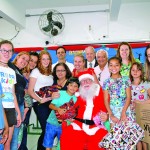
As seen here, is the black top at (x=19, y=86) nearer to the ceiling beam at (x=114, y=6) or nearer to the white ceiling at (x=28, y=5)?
the ceiling beam at (x=114, y=6)

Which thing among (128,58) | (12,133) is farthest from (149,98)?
(12,133)

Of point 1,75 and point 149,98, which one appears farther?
point 149,98

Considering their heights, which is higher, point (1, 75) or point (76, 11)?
point (76, 11)

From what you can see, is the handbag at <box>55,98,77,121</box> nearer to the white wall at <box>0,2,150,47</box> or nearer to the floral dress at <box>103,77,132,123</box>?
the floral dress at <box>103,77,132,123</box>

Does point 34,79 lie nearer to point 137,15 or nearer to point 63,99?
point 63,99

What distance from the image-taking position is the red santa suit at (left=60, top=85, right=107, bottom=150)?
2.44 metres

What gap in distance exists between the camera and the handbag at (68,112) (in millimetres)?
2482

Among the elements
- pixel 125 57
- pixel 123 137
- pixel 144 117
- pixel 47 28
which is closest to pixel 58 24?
pixel 47 28

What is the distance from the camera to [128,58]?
9.68ft

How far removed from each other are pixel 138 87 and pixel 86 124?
85 centimetres

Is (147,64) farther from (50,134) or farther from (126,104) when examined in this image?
(50,134)

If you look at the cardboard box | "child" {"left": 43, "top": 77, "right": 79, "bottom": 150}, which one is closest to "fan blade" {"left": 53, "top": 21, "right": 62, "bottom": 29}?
"child" {"left": 43, "top": 77, "right": 79, "bottom": 150}

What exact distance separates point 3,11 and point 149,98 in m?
3.37

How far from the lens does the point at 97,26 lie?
549 centimetres
